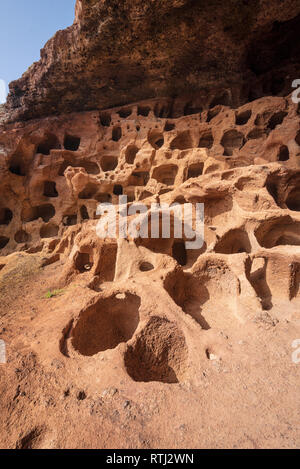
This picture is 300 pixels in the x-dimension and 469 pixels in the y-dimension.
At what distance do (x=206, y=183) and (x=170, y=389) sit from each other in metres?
4.95

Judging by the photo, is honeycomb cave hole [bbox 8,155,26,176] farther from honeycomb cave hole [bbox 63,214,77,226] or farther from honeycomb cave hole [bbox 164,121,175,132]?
honeycomb cave hole [bbox 164,121,175,132]

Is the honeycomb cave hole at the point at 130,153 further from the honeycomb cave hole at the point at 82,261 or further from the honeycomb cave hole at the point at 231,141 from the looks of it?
the honeycomb cave hole at the point at 82,261

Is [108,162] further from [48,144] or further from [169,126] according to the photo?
[48,144]

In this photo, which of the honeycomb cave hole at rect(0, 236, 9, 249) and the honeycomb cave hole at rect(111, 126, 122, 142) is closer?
the honeycomb cave hole at rect(0, 236, 9, 249)

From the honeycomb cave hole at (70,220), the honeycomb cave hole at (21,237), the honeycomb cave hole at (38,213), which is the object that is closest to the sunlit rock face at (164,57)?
the honeycomb cave hole at (38,213)

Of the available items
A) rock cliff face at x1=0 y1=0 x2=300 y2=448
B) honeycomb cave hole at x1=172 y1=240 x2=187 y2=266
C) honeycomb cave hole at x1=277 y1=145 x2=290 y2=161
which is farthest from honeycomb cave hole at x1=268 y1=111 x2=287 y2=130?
honeycomb cave hole at x1=172 y1=240 x2=187 y2=266

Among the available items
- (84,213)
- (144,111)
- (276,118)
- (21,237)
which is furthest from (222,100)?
(21,237)

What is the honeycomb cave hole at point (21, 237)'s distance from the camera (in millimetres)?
11852

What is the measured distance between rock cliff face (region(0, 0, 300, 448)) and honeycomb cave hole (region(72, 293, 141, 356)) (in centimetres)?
2

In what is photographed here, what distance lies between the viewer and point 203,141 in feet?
36.7

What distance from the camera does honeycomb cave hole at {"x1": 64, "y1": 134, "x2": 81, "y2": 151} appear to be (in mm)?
13312

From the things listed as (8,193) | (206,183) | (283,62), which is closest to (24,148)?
(8,193)

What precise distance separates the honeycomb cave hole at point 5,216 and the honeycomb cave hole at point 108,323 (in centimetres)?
1194

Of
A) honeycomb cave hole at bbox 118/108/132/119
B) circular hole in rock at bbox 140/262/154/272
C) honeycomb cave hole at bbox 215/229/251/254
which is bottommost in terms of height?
circular hole in rock at bbox 140/262/154/272
